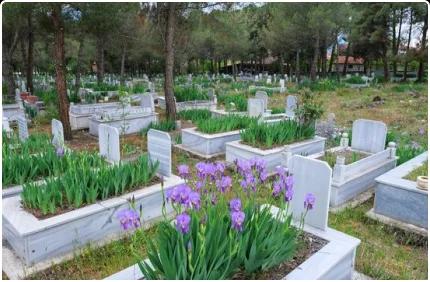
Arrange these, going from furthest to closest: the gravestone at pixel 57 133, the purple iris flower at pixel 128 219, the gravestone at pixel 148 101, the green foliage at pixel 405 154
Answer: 1. the gravestone at pixel 148 101
2. the green foliage at pixel 405 154
3. the gravestone at pixel 57 133
4. the purple iris flower at pixel 128 219

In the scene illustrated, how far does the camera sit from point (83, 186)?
164 inches

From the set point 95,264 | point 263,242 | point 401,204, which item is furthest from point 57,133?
point 401,204

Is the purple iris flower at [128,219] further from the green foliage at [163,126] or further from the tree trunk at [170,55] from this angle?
the tree trunk at [170,55]

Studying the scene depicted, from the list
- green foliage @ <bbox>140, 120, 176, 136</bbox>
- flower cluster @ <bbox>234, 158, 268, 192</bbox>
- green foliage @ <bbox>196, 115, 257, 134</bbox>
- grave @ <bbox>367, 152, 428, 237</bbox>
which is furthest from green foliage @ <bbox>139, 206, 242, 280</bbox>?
green foliage @ <bbox>140, 120, 176, 136</bbox>

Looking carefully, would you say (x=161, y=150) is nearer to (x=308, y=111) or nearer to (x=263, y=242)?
(x=263, y=242)

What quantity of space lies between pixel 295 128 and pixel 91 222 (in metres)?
4.74

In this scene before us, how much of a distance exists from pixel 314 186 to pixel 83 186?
2.56 meters

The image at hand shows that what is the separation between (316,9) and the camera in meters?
22.0

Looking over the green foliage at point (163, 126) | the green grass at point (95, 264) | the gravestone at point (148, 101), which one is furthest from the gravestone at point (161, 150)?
the gravestone at point (148, 101)

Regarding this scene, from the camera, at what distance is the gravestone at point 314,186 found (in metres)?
3.55

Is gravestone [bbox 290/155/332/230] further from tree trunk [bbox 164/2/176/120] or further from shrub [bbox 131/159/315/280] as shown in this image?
tree trunk [bbox 164/2/176/120]

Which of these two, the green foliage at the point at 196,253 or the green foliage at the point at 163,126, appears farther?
the green foliage at the point at 163,126

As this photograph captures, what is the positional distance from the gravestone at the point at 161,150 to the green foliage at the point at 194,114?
496 cm

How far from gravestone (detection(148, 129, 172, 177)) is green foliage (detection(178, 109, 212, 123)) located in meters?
4.96
